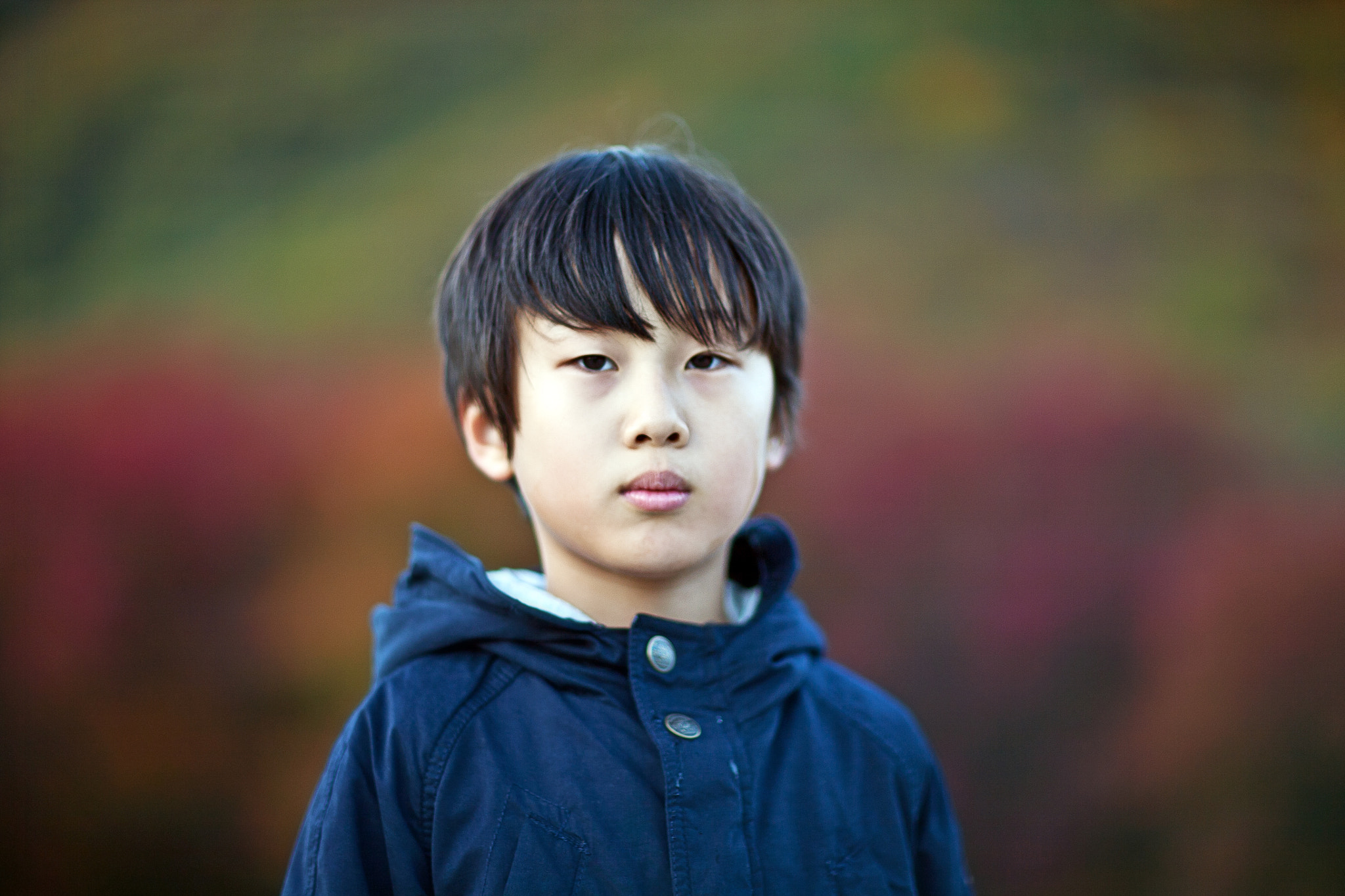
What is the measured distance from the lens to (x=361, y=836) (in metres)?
0.94

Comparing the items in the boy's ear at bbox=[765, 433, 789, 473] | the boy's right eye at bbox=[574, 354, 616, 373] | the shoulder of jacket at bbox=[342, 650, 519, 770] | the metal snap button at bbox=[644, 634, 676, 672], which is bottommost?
the shoulder of jacket at bbox=[342, 650, 519, 770]

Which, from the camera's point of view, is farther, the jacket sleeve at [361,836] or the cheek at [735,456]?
the cheek at [735,456]

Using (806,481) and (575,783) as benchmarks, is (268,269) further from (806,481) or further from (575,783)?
(575,783)

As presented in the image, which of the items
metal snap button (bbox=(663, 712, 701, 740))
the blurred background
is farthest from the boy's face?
the blurred background

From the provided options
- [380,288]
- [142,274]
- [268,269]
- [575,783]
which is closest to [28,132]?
[142,274]

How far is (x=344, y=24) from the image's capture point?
2.16 m

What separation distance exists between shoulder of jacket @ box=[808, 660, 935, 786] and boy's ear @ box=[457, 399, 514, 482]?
41 centimetres

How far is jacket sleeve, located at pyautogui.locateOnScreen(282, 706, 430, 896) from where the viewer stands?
3.02ft

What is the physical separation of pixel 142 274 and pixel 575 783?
1545 millimetres

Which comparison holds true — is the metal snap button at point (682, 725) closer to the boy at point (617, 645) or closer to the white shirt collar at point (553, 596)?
the boy at point (617, 645)

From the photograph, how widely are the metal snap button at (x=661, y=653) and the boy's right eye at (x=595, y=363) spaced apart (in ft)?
0.86

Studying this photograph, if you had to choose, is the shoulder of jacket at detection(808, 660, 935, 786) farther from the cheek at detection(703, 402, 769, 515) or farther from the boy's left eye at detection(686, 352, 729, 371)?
the boy's left eye at detection(686, 352, 729, 371)

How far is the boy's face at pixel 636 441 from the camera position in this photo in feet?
3.32

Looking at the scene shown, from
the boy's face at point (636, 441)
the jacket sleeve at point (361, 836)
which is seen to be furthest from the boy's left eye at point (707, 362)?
the jacket sleeve at point (361, 836)
